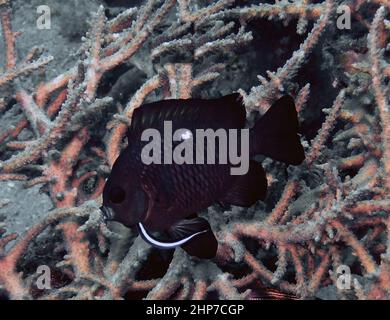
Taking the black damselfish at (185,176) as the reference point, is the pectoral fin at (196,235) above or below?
below

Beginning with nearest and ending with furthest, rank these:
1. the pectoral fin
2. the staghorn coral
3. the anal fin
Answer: the pectoral fin, the anal fin, the staghorn coral

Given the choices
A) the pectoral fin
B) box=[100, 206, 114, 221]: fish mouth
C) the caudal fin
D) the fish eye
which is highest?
the caudal fin

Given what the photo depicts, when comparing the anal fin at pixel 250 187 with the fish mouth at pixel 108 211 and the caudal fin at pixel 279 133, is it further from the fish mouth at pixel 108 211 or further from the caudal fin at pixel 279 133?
the fish mouth at pixel 108 211

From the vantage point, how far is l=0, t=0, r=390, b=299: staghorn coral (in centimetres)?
210

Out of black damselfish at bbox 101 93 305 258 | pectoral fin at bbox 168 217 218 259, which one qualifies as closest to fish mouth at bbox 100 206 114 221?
black damselfish at bbox 101 93 305 258

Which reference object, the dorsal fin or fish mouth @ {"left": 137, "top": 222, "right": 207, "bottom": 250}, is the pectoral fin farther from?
the dorsal fin

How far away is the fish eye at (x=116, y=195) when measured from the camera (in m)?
1.45

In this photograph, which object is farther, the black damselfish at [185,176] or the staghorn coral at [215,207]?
the staghorn coral at [215,207]

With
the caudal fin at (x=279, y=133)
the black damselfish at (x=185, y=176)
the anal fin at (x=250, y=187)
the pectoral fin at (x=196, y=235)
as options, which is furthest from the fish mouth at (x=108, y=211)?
the caudal fin at (x=279, y=133)

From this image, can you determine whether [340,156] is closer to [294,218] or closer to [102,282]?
[294,218]

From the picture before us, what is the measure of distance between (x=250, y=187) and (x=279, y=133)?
0.78 feet

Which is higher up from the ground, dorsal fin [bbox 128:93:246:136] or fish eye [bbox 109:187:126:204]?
dorsal fin [bbox 128:93:246:136]

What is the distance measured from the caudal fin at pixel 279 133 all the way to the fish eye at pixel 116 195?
0.51m

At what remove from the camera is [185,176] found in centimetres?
153
